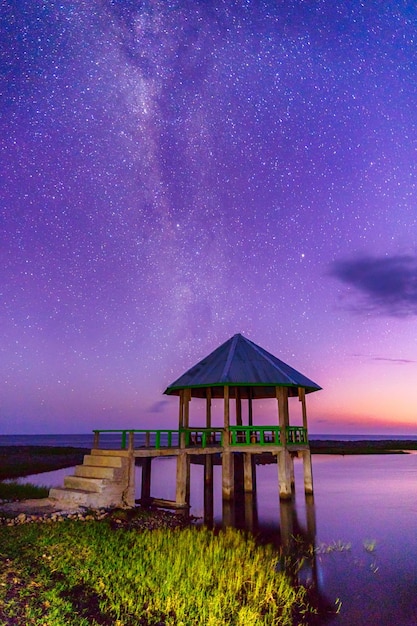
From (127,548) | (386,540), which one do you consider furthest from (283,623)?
(386,540)

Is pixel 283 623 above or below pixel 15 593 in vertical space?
below

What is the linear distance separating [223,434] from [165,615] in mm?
13747

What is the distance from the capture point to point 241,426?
20812 mm

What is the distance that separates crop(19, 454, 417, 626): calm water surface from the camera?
31.3 ft

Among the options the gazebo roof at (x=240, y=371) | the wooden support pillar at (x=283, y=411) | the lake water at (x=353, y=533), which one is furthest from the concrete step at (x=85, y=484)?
the wooden support pillar at (x=283, y=411)

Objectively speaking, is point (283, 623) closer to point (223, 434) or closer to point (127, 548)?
point (127, 548)

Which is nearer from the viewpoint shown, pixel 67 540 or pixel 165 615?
pixel 165 615

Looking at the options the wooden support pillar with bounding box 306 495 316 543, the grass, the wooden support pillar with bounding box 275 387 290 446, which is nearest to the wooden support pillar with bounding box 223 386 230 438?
the wooden support pillar with bounding box 275 387 290 446

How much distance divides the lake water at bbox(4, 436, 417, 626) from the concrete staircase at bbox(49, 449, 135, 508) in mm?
4286

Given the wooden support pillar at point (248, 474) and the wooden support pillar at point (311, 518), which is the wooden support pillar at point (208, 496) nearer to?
the wooden support pillar at point (248, 474)

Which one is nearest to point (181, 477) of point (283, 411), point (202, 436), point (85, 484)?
point (202, 436)

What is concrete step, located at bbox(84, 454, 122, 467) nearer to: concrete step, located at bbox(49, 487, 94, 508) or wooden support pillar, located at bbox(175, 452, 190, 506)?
concrete step, located at bbox(49, 487, 94, 508)

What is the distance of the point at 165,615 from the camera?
23.6 ft

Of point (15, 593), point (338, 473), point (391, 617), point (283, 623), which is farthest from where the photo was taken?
point (338, 473)
